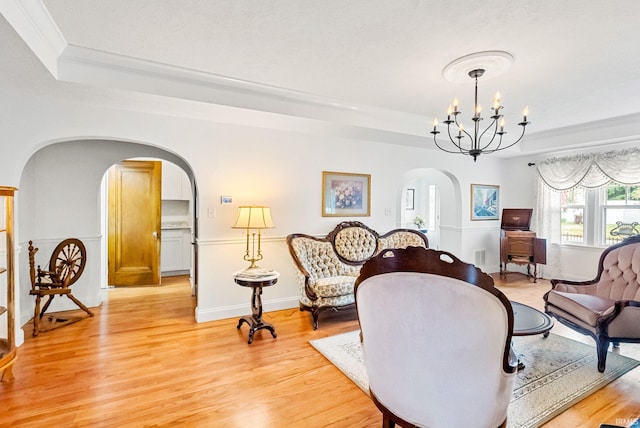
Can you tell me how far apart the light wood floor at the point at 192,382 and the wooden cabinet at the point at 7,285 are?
0.24 m

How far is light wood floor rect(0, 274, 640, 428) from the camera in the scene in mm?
2035

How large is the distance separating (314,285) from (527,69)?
9.47 ft

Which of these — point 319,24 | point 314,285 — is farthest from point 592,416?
point 319,24

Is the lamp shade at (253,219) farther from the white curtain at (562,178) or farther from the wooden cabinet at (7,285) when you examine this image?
the white curtain at (562,178)

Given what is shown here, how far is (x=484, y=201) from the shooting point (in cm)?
623

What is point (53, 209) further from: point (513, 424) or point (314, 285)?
point (513, 424)

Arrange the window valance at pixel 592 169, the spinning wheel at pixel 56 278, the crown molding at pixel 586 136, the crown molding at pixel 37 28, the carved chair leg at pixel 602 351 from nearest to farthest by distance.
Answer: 1. the crown molding at pixel 37 28
2. the carved chair leg at pixel 602 351
3. the spinning wheel at pixel 56 278
4. the crown molding at pixel 586 136
5. the window valance at pixel 592 169

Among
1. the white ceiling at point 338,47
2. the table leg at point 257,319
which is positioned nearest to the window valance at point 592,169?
the white ceiling at point 338,47

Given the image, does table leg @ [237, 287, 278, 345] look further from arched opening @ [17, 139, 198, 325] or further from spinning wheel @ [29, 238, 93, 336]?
spinning wheel @ [29, 238, 93, 336]

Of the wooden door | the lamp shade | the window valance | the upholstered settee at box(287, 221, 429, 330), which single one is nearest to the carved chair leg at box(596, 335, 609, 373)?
the upholstered settee at box(287, 221, 429, 330)

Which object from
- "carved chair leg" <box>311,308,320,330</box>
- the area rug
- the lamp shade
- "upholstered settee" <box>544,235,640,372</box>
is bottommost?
the area rug

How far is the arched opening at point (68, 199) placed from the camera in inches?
147

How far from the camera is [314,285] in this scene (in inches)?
142

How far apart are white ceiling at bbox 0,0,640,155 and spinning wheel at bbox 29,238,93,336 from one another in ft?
6.79
